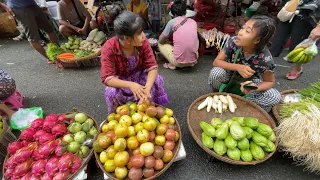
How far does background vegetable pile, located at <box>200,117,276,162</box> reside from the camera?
1703mm

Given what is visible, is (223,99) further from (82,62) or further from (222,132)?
(82,62)

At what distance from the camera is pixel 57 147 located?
1.69 m

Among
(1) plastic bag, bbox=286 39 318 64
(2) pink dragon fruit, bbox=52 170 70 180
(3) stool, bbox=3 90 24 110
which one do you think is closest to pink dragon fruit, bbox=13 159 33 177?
(2) pink dragon fruit, bbox=52 170 70 180

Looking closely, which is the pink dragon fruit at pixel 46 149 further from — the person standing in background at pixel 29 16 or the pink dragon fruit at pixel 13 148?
the person standing in background at pixel 29 16

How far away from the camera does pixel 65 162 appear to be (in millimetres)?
1561

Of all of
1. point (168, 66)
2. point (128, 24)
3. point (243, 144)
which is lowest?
point (168, 66)

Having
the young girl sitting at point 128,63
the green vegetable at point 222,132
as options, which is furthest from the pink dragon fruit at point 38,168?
the green vegetable at point 222,132

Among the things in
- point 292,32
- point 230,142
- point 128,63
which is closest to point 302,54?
point 292,32

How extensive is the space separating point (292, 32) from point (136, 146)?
141 inches

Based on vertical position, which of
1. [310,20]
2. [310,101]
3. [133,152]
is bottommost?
[133,152]

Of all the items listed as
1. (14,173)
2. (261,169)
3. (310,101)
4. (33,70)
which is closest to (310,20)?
(310,101)

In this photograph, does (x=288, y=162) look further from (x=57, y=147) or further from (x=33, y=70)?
(x=33, y=70)

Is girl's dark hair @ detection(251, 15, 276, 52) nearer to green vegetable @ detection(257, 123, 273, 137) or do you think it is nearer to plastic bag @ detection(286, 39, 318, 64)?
green vegetable @ detection(257, 123, 273, 137)

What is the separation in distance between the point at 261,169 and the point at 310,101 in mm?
921
